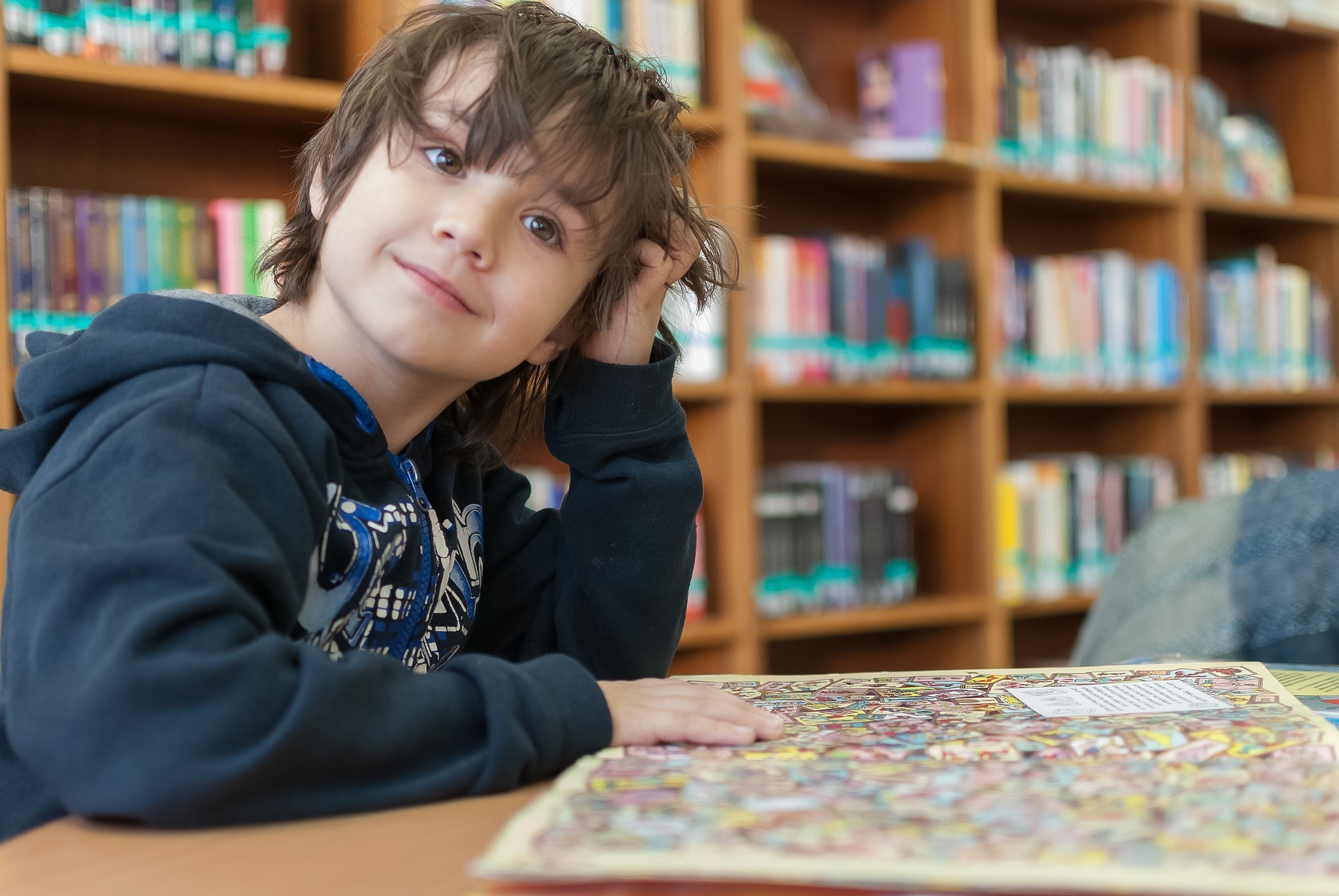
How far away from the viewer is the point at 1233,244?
3.53 m

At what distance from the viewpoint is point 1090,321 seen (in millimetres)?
2799

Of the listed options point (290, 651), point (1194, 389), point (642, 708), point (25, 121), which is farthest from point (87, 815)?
point (1194, 389)

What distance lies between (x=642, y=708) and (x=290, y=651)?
0.65 feet

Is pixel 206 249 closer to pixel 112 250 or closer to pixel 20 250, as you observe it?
pixel 112 250

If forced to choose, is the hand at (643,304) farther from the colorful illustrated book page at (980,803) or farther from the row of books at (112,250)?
the row of books at (112,250)

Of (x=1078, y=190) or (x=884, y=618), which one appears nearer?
(x=884, y=618)

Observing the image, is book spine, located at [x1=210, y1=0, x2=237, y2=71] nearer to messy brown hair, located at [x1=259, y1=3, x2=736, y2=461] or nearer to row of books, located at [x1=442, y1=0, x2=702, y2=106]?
row of books, located at [x1=442, y1=0, x2=702, y2=106]

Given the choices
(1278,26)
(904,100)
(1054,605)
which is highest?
(1278,26)

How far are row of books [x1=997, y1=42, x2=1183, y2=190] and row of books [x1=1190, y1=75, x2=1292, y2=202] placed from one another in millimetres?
151

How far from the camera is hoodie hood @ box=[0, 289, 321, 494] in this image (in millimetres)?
703

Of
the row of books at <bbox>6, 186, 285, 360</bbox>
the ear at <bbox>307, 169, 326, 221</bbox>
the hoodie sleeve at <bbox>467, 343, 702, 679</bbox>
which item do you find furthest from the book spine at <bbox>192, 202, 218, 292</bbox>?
the hoodie sleeve at <bbox>467, 343, 702, 679</bbox>

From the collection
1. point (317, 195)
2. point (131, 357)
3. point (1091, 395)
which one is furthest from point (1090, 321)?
point (131, 357)

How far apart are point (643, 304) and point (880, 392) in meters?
1.49

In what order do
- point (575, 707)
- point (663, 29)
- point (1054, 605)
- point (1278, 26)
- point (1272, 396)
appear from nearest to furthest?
point (575, 707) < point (663, 29) < point (1054, 605) < point (1272, 396) < point (1278, 26)
